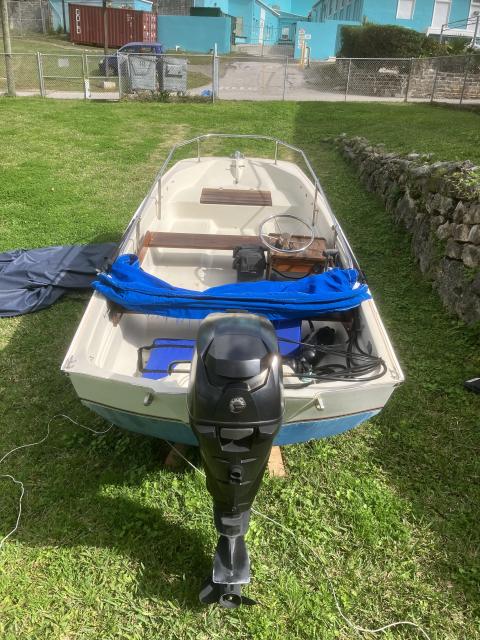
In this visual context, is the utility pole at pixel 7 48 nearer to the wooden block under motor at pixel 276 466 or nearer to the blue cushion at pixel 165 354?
the blue cushion at pixel 165 354

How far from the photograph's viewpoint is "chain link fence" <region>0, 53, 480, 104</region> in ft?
51.4

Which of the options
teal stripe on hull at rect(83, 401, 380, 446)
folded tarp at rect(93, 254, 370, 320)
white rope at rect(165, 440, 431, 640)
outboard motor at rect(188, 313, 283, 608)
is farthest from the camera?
folded tarp at rect(93, 254, 370, 320)

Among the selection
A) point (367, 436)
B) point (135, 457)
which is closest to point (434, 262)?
point (367, 436)

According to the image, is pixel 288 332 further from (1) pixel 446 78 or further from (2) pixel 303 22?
(2) pixel 303 22

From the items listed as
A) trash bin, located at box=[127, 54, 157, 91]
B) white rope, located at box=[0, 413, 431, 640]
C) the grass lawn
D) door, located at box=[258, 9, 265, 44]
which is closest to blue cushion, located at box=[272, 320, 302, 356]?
the grass lawn

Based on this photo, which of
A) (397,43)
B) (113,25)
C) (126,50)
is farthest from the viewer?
(113,25)

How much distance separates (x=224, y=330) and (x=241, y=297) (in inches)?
41.6

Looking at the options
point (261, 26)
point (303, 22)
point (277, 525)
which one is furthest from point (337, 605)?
point (261, 26)

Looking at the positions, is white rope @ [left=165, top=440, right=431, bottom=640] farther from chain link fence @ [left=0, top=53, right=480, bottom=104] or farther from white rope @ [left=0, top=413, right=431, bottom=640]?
chain link fence @ [left=0, top=53, right=480, bottom=104]

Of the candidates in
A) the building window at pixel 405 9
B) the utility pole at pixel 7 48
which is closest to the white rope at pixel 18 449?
the utility pole at pixel 7 48

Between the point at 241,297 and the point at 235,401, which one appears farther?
the point at 241,297

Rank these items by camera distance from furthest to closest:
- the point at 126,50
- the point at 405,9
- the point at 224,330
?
the point at 405,9 < the point at 126,50 < the point at 224,330

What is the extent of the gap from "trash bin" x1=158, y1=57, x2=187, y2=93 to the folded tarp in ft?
47.6

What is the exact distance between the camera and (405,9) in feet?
85.3
